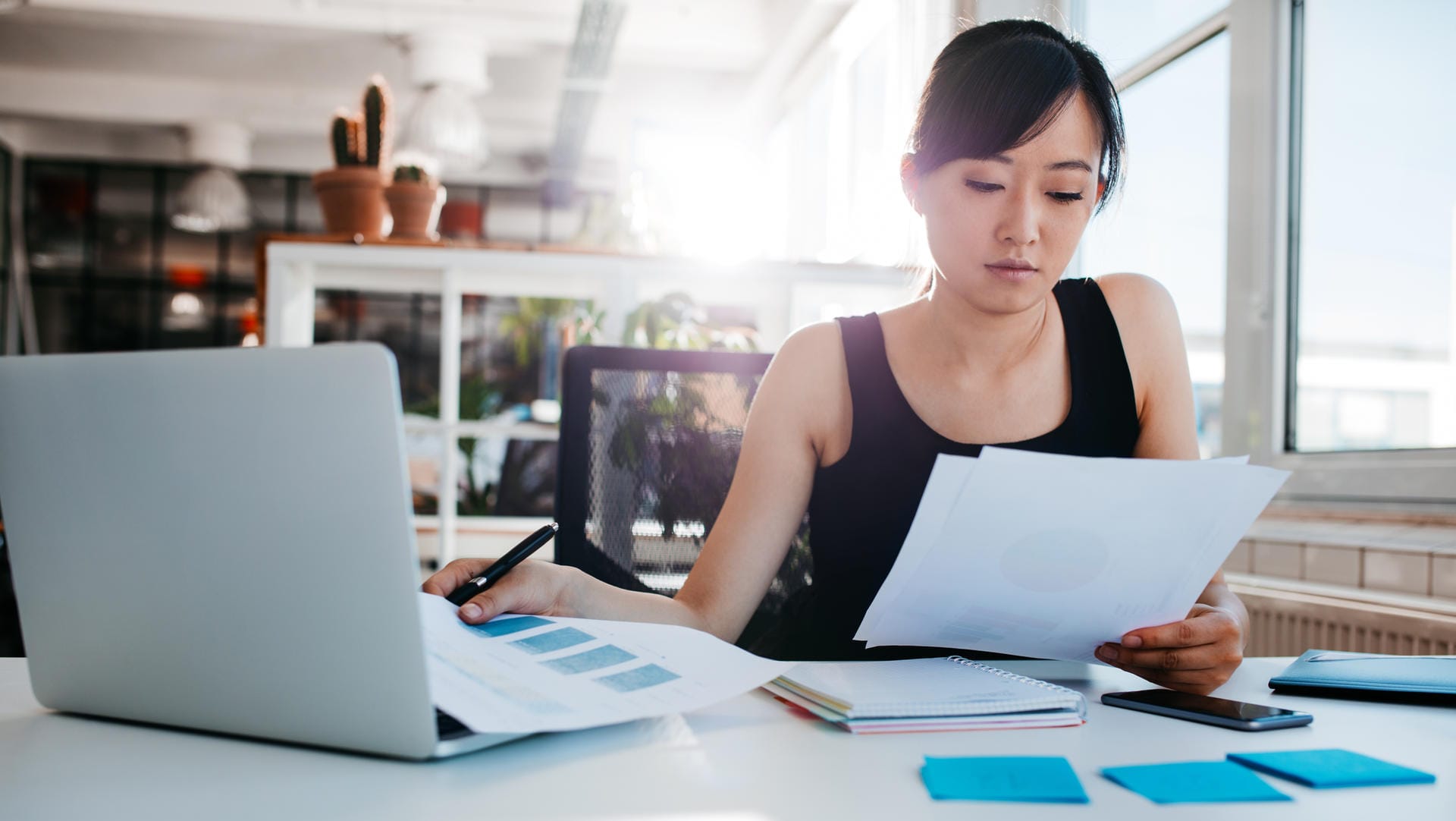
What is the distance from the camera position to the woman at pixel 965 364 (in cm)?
100

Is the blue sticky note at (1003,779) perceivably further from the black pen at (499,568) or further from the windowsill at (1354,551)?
the windowsill at (1354,551)

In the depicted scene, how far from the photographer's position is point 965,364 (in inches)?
46.5

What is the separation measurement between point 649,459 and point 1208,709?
2.43ft

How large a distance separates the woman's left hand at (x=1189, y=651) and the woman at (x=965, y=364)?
197 mm

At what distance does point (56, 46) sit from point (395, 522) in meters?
8.30

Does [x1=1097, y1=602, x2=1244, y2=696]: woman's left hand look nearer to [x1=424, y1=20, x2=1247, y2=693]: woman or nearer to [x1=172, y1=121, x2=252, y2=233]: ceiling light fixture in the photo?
[x1=424, y1=20, x2=1247, y2=693]: woman

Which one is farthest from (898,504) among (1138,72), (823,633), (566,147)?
(566,147)

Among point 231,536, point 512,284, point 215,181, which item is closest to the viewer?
point 231,536

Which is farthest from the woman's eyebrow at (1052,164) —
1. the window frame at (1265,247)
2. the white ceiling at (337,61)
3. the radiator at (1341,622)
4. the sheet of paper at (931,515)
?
the white ceiling at (337,61)

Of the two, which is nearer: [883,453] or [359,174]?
[883,453]


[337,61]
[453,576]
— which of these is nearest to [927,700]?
[453,576]

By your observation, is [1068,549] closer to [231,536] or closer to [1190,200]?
[231,536]

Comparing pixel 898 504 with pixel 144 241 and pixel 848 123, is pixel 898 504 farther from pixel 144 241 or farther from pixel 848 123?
pixel 144 241

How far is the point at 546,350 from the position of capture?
7.72m
